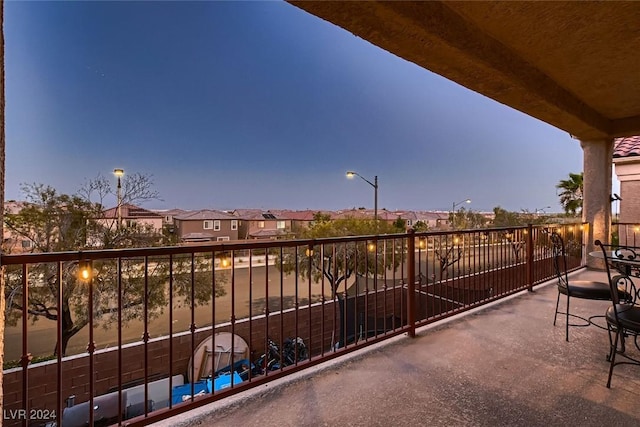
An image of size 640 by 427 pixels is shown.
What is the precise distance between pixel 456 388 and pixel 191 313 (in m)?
1.65

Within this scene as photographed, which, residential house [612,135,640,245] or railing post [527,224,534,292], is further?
Result: residential house [612,135,640,245]

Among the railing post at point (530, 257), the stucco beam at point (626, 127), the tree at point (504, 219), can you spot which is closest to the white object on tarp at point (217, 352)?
the railing post at point (530, 257)

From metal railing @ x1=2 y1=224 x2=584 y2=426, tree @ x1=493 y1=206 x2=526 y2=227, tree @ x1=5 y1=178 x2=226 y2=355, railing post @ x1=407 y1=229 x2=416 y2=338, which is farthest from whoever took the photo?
tree @ x1=493 y1=206 x2=526 y2=227

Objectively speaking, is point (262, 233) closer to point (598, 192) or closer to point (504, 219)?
point (504, 219)

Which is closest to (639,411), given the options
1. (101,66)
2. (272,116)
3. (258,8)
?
(258,8)

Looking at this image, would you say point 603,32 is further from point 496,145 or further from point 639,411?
point 496,145

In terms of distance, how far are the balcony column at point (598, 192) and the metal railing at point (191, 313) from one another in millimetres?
240

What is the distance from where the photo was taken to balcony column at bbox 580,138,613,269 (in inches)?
205

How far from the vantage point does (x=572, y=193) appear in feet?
43.2

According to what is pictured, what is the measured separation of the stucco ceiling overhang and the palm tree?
11.7m

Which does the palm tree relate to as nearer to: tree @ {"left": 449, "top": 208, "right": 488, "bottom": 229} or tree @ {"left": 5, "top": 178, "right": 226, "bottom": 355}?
tree @ {"left": 449, "top": 208, "right": 488, "bottom": 229}

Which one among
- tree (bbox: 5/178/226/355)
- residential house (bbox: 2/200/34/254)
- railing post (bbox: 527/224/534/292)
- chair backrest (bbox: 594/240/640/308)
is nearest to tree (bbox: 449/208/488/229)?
railing post (bbox: 527/224/534/292)

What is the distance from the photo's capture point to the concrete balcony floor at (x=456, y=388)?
154 cm

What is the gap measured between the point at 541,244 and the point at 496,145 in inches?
1776
